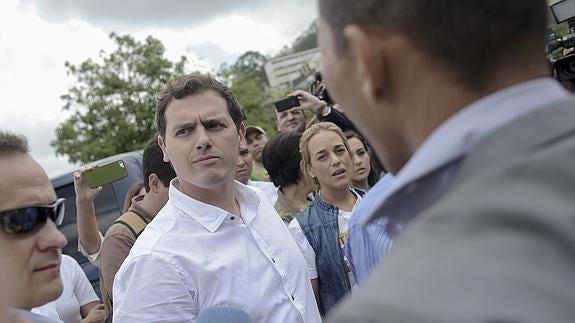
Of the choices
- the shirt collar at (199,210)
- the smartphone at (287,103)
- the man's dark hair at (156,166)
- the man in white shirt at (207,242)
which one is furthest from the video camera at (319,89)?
the shirt collar at (199,210)

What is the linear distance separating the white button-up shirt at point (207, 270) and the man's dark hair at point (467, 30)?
1575 mm

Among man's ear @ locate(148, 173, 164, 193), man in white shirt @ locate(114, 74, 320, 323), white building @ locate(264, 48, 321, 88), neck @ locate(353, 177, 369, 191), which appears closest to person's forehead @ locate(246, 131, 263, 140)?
neck @ locate(353, 177, 369, 191)

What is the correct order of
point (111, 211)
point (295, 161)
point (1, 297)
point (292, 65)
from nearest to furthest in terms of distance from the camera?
point (1, 297)
point (295, 161)
point (111, 211)
point (292, 65)

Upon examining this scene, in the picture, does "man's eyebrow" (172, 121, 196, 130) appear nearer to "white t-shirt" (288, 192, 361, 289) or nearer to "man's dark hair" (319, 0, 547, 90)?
"white t-shirt" (288, 192, 361, 289)

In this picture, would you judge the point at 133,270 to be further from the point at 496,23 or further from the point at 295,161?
the point at 295,161

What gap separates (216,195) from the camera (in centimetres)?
263

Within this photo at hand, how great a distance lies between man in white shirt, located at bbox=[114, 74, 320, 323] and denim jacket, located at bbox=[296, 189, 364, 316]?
386mm

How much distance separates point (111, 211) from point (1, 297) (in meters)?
4.58

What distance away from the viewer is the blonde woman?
3053 millimetres

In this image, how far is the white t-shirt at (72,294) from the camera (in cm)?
397

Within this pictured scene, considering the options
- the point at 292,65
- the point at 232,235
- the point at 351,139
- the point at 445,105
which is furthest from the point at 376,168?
the point at 292,65

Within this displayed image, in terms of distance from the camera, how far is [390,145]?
3.08 ft

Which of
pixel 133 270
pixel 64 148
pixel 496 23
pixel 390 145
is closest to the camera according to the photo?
pixel 496 23

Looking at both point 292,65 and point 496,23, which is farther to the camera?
point 292,65
